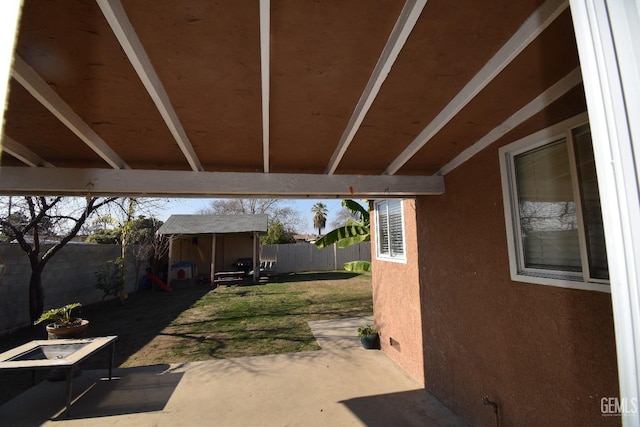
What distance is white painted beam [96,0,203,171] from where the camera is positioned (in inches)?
61.5

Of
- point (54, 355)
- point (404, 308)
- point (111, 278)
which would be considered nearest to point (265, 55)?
point (404, 308)

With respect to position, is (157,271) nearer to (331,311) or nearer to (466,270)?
(331,311)

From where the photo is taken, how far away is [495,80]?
232cm

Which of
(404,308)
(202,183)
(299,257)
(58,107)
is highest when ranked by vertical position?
(58,107)

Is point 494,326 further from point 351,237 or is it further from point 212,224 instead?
point 212,224

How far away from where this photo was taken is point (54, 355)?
15.5 feet

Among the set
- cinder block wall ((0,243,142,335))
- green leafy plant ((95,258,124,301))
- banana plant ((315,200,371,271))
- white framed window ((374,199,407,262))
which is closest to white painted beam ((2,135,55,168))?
white framed window ((374,199,407,262))

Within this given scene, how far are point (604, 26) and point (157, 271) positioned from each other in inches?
726

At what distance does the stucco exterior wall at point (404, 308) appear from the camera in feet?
16.5

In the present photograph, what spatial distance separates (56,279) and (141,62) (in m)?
10.3

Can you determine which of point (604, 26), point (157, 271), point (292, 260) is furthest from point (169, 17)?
point (292, 260)

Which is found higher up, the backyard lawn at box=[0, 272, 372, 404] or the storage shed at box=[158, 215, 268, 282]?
the storage shed at box=[158, 215, 268, 282]

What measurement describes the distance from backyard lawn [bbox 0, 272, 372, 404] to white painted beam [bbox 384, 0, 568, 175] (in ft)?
17.9

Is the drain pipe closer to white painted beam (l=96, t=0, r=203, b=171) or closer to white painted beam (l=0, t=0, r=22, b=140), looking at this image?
white painted beam (l=96, t=0, r=203, b=171)
